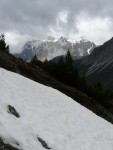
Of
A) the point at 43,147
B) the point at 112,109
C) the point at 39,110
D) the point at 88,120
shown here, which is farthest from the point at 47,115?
the point at 112,109

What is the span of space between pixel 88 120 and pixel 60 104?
285 centimetres

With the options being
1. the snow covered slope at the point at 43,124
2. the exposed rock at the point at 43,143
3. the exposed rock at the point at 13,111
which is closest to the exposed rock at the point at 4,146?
the snow covered slope at the point at 43,124

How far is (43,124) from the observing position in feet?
65.5

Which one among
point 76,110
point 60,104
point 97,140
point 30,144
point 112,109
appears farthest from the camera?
point 112,109

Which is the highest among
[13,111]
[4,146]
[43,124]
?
[13,111]

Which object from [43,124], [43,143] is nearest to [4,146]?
[43,143]

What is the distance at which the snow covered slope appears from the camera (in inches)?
658

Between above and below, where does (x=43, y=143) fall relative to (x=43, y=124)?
below

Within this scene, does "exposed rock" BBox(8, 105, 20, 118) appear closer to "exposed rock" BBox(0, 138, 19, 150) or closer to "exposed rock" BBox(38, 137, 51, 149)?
"exposed rock" BBox(38, 137, 51, 149)

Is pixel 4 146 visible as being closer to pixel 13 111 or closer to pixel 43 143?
pixel 43 143

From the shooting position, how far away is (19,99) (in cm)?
2178

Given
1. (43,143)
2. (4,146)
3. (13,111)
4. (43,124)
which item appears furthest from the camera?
(43,124)

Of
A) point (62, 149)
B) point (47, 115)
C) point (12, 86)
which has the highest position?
point (12, 86)

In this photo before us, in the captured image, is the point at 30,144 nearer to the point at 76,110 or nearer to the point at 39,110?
the point at 39,110
